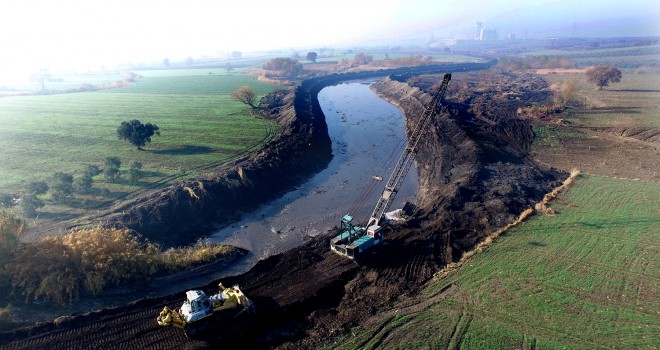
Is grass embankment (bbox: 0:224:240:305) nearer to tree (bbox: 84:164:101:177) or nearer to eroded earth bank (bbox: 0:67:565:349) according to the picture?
eroded earth bank (bbox: 0:67:565:349)

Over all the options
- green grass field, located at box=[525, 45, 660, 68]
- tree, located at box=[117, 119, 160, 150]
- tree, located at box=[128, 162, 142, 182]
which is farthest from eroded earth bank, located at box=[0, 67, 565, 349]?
green grass field, located at box=[525, 45, 660, 68]

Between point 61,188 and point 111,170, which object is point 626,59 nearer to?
point 111,170

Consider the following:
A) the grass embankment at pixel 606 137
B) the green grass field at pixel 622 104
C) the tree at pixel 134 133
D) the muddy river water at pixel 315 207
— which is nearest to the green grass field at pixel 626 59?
the green grass field at pixel 622 104

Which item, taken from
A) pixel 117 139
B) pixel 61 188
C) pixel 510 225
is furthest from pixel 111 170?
pixel 510 225

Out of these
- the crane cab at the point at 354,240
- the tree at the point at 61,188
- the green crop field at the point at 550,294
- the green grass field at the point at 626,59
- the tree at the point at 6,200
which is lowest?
the green crop field at the point at 550,294

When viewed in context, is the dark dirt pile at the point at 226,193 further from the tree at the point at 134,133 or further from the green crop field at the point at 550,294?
the green crop field at the point at 550,294

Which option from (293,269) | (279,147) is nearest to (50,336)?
(293,269)
